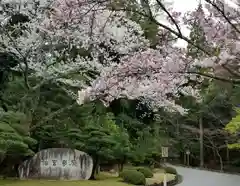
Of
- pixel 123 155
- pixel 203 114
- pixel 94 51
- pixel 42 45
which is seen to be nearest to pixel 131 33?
pixel 94 51

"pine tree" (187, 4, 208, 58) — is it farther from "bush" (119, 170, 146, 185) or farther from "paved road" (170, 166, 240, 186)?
"paved road" (170, 166, 240, 186)

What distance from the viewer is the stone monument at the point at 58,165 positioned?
13055mm

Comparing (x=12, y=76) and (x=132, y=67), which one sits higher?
(x=12, y=76)

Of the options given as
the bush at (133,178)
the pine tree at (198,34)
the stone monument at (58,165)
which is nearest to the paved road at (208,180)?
the bush at (133,178)

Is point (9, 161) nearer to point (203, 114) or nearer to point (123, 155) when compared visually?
point (123, 155)

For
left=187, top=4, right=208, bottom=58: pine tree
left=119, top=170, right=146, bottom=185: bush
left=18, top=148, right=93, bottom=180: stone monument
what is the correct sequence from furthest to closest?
left=119, top=170, right=146, bottom=185: bush
left=18, top=148, right=93, bottom=180: stone monument
left=187, top=4, right=208, bottom=58: pine tree

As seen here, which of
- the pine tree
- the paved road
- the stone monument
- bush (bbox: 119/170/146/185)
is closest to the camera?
the pine tree

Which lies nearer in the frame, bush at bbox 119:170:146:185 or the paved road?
bush at bbox 119:170:146:185

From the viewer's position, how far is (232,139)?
24891mm

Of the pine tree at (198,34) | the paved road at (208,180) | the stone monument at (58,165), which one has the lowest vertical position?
the paved road at (208,180)

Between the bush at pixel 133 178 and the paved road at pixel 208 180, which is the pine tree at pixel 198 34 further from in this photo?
the paved road at pixel 208 180

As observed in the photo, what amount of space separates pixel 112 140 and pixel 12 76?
15.5ft

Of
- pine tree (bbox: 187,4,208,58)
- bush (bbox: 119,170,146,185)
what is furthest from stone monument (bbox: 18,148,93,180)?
pine tree (bbox: 187,4,208,58)

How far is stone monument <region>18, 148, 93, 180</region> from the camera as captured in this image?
42.8 feet
